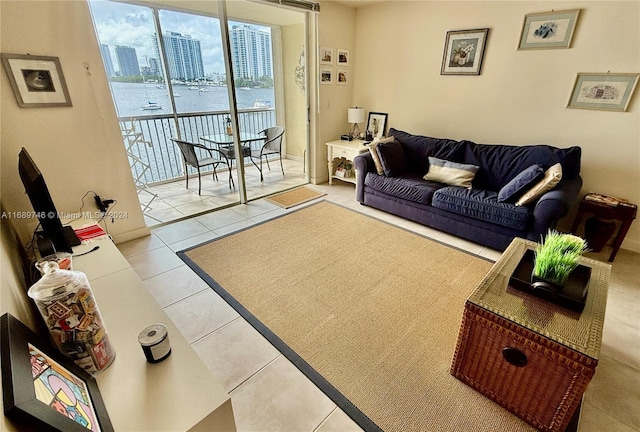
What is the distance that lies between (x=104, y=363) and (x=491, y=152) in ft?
11.5

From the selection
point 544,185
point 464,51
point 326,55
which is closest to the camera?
point 544,185

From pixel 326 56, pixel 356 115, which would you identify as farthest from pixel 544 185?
pixel 326 56

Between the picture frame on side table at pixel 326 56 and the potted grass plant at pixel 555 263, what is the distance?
348cm

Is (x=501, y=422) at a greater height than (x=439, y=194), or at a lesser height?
lesser

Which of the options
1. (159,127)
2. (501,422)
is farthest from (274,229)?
(159,127)

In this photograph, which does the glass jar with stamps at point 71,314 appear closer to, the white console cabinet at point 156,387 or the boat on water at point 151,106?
the white console cabinet at point 156,387

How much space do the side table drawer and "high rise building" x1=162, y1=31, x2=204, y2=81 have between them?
463 centimetres

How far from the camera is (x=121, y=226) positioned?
2816mm

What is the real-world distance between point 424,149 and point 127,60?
3.78m

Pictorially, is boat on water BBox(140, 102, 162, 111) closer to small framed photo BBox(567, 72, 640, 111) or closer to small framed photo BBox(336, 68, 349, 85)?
small framed photo BBox(336, 68, 349, 85)

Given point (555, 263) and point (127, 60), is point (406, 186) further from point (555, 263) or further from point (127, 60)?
point (127, 60)

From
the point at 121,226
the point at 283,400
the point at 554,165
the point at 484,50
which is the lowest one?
the point at 283,400

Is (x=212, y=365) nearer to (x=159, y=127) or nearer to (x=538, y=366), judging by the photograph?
(x=538, y=366)

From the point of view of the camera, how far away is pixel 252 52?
4844mm
